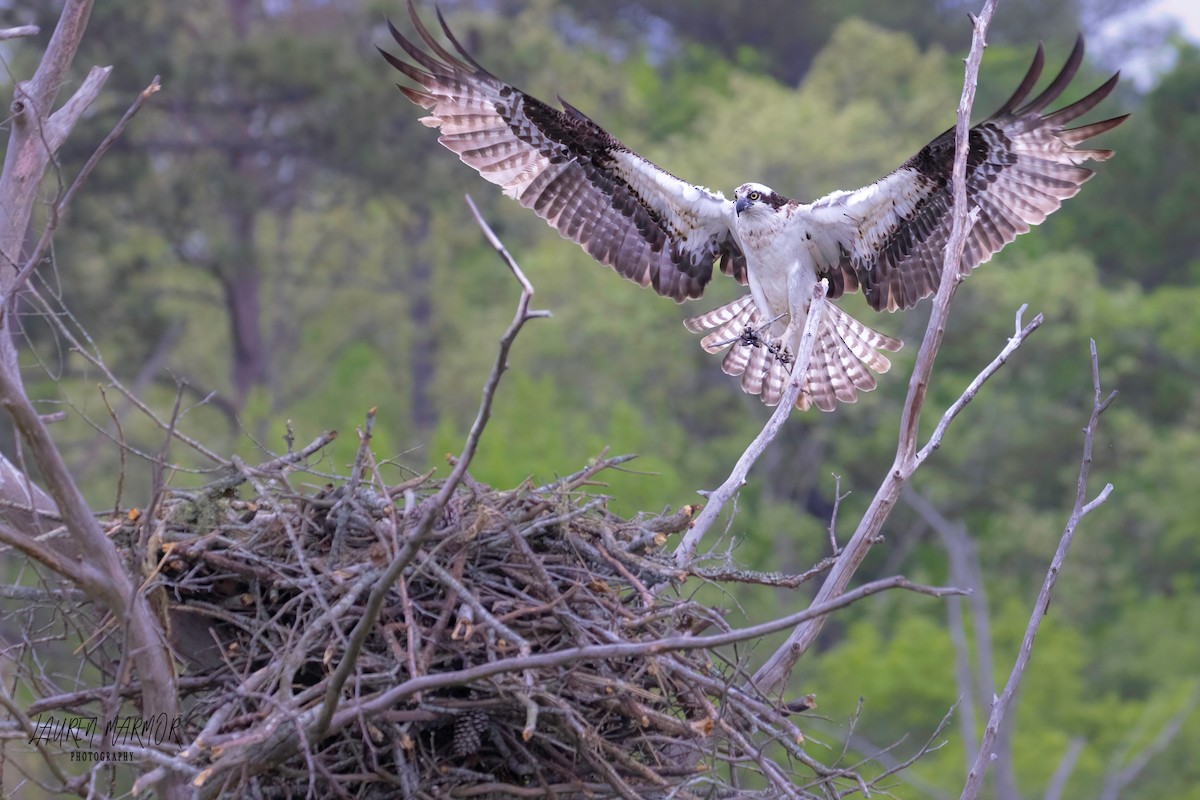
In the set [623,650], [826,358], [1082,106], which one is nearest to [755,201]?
[826,358]

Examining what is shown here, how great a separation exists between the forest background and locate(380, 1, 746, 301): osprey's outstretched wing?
28.6 feet

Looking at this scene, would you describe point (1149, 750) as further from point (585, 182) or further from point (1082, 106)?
point (1082, 106)

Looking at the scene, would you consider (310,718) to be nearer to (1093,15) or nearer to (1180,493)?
(1180,493)

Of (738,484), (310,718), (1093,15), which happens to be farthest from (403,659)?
(1093,15)

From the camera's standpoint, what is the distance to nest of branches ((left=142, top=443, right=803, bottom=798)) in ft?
12.7

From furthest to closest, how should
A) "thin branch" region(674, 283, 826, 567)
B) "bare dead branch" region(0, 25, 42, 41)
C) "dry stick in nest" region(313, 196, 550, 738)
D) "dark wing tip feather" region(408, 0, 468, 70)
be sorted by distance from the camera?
"dark wing tip feather" region(408, 0, 468, 70), "thin branch" region(674, 283, 826, 567), "bare dead branch" region(0, 25, 42, 41), "dry stick in nest" region(313, 196, 550, 738)

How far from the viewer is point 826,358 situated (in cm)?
784

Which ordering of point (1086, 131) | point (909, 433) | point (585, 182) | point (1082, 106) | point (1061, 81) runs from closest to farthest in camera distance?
point (909, 433), point (1061, 81), point (1082, 106), point (1086, 131), point (585, 182)

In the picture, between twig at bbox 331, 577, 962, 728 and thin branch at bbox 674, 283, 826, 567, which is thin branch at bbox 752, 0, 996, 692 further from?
twig at bbox 331, 577, 962, 728

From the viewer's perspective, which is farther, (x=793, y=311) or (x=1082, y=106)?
(x=793, y=311)

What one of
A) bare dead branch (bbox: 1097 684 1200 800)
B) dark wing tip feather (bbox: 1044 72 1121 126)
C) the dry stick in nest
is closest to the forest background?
bare dead branch (bbox: 1097 684 1200 800)

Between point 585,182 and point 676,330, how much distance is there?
17.8 m

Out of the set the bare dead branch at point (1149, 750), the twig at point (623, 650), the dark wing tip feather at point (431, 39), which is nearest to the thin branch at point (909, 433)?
the twig at point (623, 650)

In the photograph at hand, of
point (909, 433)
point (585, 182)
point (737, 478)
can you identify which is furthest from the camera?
point (585, 182)
